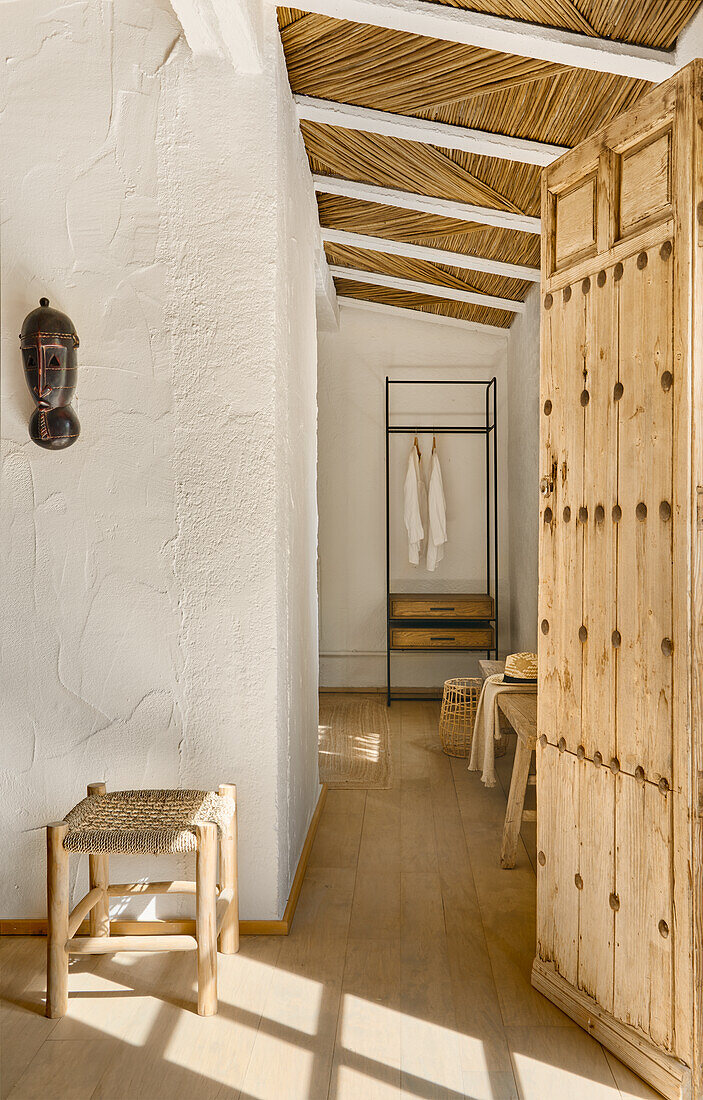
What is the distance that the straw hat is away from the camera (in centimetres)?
345

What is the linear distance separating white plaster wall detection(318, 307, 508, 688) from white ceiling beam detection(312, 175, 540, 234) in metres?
2.23

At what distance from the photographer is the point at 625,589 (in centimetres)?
190

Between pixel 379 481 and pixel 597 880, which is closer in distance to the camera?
pixel 597 880

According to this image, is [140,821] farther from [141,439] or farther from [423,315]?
[423,315]

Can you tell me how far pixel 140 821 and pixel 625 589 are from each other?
1.32 meters

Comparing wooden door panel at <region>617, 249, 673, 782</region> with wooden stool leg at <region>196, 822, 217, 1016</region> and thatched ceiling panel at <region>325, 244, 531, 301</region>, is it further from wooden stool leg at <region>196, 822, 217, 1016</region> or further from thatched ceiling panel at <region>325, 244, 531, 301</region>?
thatched ceiling panel at <region>325, 244, 531, 301</region>

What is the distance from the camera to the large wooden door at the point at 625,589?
5.65 feet

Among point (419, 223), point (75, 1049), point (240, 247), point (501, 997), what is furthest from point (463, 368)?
point (75, 1049)

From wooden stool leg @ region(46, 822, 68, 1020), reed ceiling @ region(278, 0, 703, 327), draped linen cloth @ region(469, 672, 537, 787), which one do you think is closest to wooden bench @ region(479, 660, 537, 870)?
draped linen cloth @ region(469, 672, 537, 787)

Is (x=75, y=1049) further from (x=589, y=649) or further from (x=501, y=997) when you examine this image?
(x=589, y=649)

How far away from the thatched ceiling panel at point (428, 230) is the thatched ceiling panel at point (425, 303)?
1.06 meters

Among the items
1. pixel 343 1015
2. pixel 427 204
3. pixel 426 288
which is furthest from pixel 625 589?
pixel 426 288

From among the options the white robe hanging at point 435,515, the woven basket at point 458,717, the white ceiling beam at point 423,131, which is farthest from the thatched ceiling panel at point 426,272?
the woven basket at point 458,717

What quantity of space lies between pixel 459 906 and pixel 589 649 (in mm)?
1145
